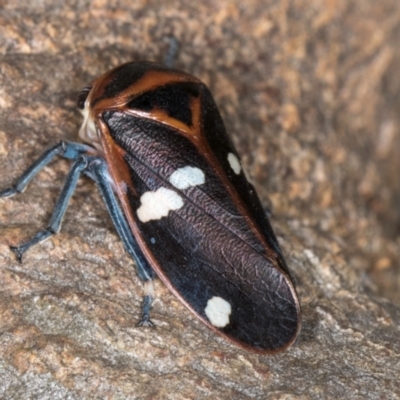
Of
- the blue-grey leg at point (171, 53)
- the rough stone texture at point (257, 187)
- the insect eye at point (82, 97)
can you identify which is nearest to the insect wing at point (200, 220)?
the rough stone texture at point (257, 187)

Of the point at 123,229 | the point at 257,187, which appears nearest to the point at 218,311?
the point at 123,229

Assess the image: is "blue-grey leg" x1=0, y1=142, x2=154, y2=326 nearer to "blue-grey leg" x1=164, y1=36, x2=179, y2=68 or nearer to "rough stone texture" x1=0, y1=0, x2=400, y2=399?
"rough stone texture" x1=0, y1=0, x2=400, y2=399

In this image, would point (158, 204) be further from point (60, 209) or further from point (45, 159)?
point (45, 159)

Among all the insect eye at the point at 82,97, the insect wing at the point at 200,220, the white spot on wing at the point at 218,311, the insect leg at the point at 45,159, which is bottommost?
the white spot on wing at the point at 218,311

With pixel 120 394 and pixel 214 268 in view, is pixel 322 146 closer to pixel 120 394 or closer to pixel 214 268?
pixel 214 268

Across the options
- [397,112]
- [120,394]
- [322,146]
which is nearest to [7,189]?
[120,394]

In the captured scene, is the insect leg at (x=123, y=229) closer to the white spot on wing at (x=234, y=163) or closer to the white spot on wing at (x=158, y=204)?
the white spot on wing at (x=158, y=204)
